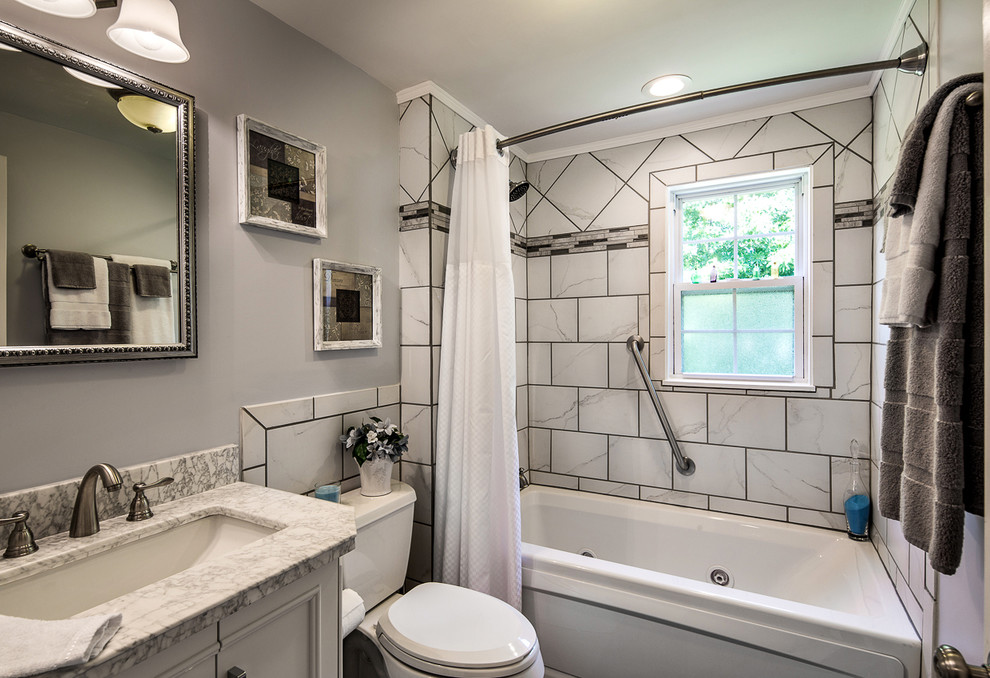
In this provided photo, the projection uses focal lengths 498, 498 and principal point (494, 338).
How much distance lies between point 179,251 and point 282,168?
0.47 meters

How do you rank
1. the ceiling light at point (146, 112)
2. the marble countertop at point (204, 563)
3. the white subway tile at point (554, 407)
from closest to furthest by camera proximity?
1. the marble countertop at point (204, 563)
2. the ceiling light at point (146, 112)
3. the white subway tile at point (554, 407)

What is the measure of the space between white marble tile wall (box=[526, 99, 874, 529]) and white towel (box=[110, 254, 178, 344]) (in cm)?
193

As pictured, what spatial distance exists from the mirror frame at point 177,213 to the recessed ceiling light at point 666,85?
1745mm

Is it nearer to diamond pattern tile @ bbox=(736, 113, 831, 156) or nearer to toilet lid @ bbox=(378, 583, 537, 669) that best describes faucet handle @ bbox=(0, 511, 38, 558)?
toilet lid @ bbox=(378, 583, 537, 669)

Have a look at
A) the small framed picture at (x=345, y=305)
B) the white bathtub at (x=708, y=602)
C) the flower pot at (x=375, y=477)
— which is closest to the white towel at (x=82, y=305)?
the small framed picture at (x=345, y=305)

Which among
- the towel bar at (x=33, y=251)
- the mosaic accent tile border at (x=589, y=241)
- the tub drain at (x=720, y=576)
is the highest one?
the mosaic accent tile border at (x=589, y=241)

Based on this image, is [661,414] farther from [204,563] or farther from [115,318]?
[115,318]

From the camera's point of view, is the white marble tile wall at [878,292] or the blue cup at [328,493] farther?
the blue cup at [328,493]

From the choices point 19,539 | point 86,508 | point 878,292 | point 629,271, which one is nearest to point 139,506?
point 86,508

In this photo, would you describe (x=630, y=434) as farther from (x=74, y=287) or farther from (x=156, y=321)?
(x=74, y=287)

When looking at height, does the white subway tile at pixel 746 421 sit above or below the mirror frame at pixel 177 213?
below

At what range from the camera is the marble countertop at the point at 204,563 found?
2.46 ft

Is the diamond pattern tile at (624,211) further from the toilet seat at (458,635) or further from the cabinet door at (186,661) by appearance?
the cabinet door at (186,661)

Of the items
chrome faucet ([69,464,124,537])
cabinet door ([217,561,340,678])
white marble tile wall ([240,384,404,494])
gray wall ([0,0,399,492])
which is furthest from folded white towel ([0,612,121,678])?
white marble tile wall ([240,384,404,494])
